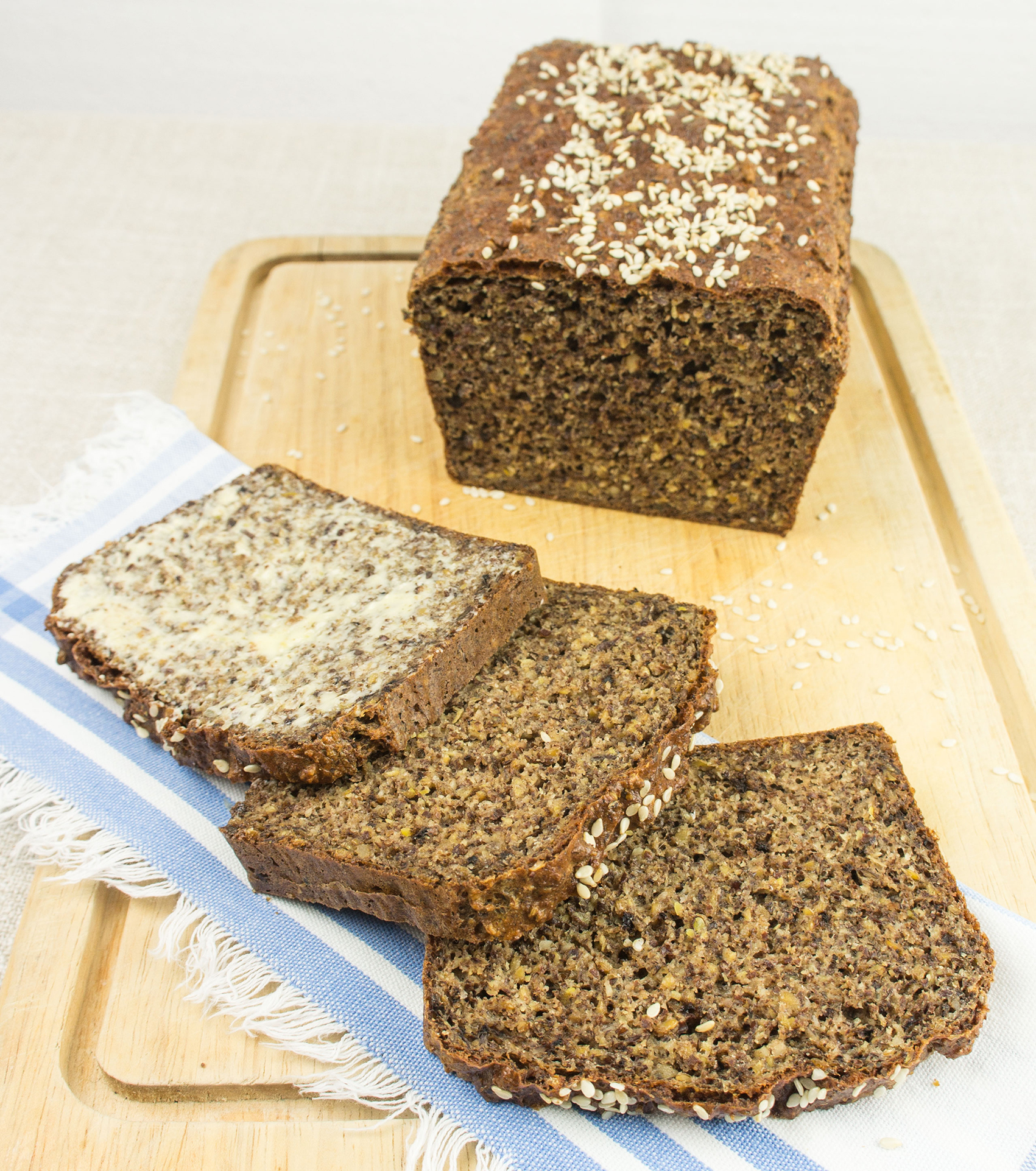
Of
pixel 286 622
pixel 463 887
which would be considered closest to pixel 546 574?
pixel 286 622

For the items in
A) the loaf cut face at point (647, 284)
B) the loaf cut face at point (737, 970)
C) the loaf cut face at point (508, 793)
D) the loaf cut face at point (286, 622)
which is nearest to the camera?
the loaf cut face at point (737, 970)

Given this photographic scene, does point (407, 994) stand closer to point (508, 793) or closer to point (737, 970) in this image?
point (508, 793)

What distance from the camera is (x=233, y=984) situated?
8.49ft

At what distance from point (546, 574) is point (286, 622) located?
950mm

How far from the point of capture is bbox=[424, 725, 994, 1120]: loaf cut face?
2.28 m

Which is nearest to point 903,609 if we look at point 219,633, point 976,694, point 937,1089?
point 976,694

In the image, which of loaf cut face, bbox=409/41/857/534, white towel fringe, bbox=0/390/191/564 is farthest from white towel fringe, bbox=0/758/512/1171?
loaf cut face, bbox=409/41/857/534

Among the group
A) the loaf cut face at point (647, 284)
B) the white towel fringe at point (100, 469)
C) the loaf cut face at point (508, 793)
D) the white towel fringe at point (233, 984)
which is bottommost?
the white towel fringe at point (233, 984)

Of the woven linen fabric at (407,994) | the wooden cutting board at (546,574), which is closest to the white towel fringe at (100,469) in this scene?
the wooden cutting board at (546,574)

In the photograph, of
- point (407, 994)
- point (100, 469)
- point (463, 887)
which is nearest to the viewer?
point (463, 887)

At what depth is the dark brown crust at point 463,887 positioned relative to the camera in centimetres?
238

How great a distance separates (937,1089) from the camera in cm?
235

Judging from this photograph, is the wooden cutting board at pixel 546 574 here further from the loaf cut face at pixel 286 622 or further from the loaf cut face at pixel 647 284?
the loaf cut face at pixel 286 622

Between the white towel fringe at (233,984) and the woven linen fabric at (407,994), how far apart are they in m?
0.03
